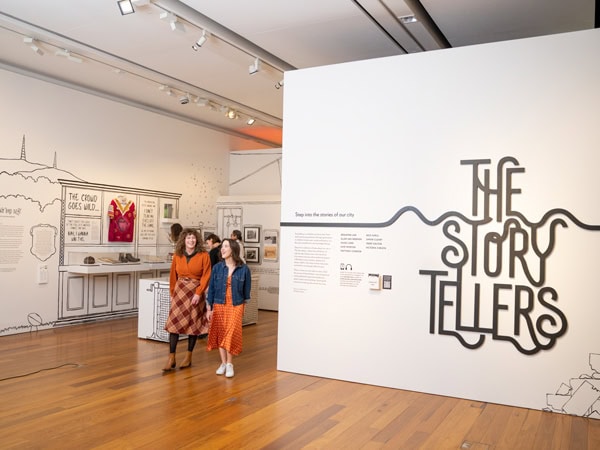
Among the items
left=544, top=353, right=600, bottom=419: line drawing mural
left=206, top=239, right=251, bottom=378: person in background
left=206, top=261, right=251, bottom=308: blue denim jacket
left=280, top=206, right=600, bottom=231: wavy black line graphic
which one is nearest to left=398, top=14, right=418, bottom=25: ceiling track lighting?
left=280, top=206, right=600, bottom=231: wavy black line graphic

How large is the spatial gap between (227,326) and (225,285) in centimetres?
42

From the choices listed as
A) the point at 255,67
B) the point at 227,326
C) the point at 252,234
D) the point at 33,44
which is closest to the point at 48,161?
the point at 33,44

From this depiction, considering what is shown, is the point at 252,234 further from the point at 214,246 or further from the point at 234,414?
the point at 234,414

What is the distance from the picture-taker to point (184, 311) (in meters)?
6.41

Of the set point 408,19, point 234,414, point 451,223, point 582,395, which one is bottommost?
point 234,414

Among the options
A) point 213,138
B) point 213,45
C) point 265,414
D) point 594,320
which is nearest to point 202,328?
point 265,414

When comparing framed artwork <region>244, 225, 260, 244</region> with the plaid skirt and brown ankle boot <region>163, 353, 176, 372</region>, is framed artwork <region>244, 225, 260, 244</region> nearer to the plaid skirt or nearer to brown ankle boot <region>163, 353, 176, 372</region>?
the plaid skirt

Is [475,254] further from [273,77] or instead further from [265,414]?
[273,77]

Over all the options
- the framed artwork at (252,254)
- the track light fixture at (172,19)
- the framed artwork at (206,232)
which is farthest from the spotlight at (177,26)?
the framed artwork at (206,232)

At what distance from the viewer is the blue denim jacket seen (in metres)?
6.08

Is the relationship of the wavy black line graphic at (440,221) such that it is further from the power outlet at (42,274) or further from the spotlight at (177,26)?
the power outlet at (42,274)

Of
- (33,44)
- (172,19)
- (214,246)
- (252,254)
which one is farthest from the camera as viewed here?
(252,254)

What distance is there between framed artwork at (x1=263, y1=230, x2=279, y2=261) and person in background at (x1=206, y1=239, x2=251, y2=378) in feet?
17.0

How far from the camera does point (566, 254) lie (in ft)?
17.0
